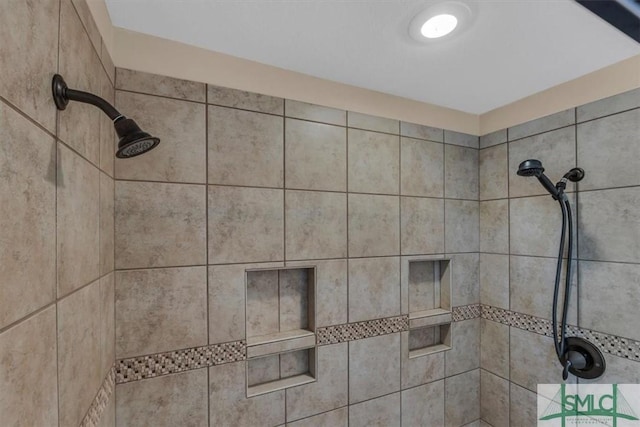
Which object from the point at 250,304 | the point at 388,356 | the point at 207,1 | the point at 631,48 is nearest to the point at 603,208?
the point at 631,48

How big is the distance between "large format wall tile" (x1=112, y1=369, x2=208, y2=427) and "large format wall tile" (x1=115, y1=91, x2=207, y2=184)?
79cm

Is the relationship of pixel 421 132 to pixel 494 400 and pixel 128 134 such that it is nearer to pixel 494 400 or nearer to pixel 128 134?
pixel 128 134

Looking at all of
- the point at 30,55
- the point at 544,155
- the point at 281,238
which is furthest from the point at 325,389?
the point at 544,155

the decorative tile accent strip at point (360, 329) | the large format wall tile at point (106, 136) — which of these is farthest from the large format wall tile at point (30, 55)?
the decorative tile accent strip at point (360, 329)

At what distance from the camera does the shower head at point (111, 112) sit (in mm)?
685

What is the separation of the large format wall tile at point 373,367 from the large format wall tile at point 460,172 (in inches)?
38.2

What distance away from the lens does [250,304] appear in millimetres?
1486

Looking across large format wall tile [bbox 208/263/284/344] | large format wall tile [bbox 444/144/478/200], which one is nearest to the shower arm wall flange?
large format wall tile [bbox 208/263/284/344]

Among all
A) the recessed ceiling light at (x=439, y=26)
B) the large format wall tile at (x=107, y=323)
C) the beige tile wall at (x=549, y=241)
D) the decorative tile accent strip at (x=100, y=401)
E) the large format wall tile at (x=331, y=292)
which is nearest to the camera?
the decorative tile accent strip at (x=100, y=401)

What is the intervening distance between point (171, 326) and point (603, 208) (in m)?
2.01

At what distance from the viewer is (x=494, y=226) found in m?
2.00

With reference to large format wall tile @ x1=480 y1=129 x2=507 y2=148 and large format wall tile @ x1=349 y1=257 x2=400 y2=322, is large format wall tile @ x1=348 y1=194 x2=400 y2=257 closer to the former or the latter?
large format wall tile @ x1=349 y1=257 x2=400 y2=322

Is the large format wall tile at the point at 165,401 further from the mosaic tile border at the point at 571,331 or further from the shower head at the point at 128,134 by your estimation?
the mosaic tile border at the point at 571,331

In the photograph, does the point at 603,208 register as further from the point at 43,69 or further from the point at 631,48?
the point at 43,69
